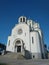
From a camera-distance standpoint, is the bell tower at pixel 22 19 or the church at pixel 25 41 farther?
the bell tower at pixel 22 19

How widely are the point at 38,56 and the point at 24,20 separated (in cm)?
1764

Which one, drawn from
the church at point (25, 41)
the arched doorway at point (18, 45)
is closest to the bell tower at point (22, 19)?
the church at point (25, 41)

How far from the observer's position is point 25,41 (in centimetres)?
4028

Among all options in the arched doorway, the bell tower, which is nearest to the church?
the arched doorway

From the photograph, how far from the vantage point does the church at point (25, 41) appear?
37616 millimetres

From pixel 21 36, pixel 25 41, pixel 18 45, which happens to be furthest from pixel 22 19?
pixel 18 45

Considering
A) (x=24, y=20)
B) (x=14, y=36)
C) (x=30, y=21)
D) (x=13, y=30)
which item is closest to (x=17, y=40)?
(x=14, y=36)

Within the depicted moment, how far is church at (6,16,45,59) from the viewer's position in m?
37.6

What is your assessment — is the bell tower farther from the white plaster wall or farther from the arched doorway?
the arched doorway

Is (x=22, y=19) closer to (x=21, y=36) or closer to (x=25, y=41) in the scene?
(x=21, y=36)

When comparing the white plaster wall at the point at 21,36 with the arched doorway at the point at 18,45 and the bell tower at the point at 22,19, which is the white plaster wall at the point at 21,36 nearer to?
the arched doorway at the point at 18,45

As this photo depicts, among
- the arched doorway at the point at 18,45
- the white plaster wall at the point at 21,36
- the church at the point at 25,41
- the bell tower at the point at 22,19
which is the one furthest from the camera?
the bell tower at the point at 22,19

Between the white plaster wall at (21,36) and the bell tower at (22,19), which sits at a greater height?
the bell tower at (22,19)

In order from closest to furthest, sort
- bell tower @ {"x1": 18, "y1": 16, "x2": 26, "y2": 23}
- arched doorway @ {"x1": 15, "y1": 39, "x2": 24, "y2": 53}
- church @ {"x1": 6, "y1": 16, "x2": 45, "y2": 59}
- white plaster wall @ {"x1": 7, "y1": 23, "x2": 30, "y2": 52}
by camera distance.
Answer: church @ {"x1": 6, "y1": 16, "x2": 45, "y2": 59} < white plaster wall @ {"x1": 7, "y1": 23, "x2": 30, "y2": 52} < arched doorway @ {"x1": 15, "y1": 39, "x2": 24, "y2": 53} < bell tower @ {"x1": 18, "y1": 16, "x2": 26, "y2": 23}
